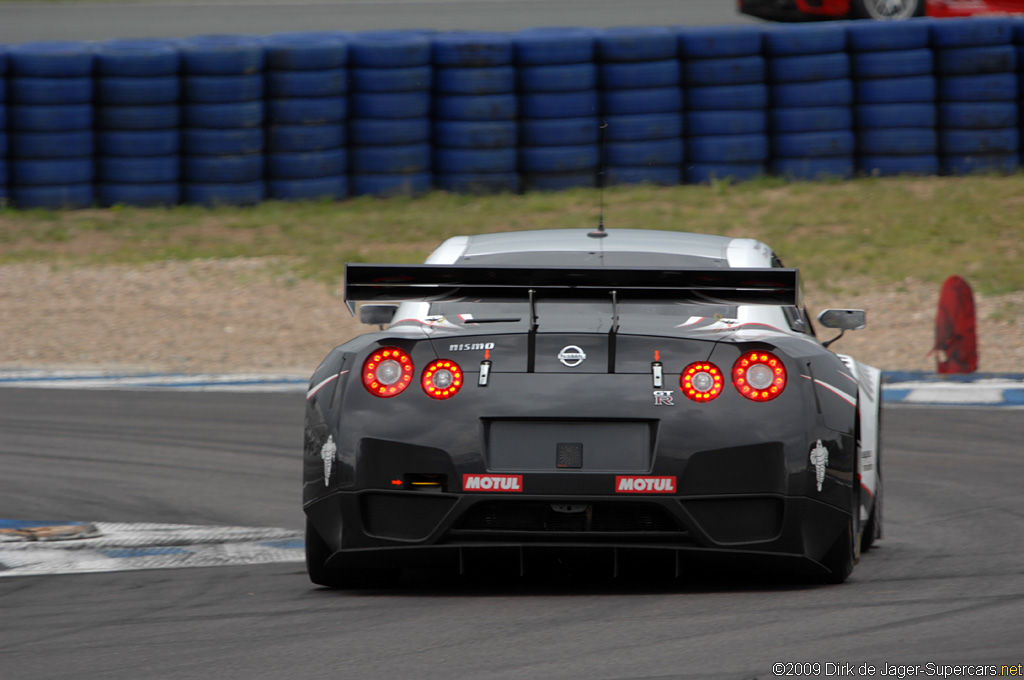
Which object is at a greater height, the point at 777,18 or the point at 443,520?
the point at 777,18

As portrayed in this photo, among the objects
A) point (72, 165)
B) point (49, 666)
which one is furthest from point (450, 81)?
point (49, 666)

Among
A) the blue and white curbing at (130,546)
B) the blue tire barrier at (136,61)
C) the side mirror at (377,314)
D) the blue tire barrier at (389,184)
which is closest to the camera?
the blue and white curbing at (130,546)

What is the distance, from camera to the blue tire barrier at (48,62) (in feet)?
50.6

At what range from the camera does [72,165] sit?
1609 cm

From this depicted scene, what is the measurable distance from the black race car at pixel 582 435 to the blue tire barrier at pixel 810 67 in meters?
11.7

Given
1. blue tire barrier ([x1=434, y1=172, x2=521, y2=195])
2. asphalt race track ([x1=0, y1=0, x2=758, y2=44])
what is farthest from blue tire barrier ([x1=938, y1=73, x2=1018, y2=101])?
asphalt race track ([x1=0, y1=0, x2=758, y2=44])

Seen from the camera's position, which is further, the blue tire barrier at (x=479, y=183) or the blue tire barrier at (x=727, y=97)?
the blue tire barrier at (x=479, y=183)

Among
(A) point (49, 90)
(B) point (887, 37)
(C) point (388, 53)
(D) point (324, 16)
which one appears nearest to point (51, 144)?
(A) point (49, 90)

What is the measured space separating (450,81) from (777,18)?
16.6ft

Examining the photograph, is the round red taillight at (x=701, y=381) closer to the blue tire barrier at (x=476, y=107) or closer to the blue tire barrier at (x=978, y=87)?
the blue tire barrier at (x=476, y=107)

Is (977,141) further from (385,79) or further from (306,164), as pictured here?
(306,164)

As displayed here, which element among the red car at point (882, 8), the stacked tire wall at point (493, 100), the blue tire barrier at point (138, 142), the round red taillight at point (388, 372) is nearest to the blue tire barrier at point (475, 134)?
the stacked tire wall at point (493, 100)

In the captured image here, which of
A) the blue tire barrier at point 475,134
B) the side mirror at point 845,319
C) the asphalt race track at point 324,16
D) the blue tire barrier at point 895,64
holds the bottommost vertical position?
the side mirror at point 845,319

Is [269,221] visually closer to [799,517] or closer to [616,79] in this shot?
[616,79]
